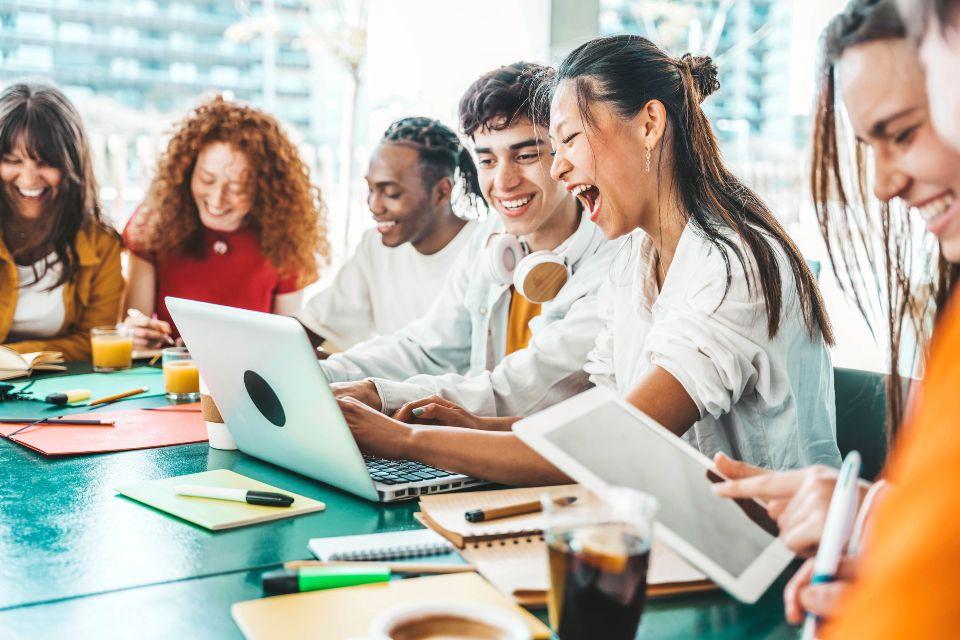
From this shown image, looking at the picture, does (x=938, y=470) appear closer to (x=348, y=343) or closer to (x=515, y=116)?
(x=515, y=116)

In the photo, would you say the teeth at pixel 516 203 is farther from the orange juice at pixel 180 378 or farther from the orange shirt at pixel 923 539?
the orange shirt at pixel 923 539

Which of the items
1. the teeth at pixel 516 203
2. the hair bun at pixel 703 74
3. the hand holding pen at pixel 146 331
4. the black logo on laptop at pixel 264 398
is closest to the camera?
the black logo on laptop at pixel 264 398

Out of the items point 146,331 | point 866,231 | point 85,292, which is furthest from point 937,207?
point 85,292

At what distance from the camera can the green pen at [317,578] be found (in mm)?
897

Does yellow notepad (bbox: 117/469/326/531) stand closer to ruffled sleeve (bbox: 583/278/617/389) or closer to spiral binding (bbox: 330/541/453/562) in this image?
spiral binding (bbox: 330/541/453/562)

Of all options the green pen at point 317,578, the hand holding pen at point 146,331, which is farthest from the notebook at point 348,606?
the hand holding pen at point 146,331

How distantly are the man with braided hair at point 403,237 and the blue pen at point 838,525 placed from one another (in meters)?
1.92

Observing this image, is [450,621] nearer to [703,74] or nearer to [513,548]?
[513,548]

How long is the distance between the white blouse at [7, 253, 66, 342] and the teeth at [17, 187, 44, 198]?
170 millimetres

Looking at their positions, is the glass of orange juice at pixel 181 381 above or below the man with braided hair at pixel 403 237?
below

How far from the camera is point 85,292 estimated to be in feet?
8.79

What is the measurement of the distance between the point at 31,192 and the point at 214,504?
1.77m

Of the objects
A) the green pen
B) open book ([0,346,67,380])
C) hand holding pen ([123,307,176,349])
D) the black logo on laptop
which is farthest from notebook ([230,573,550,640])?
hand holding pen ([123,307,176,349])

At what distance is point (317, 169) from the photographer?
262 inches
